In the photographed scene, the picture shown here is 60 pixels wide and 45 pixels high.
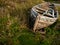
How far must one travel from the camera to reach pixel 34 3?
19438mm

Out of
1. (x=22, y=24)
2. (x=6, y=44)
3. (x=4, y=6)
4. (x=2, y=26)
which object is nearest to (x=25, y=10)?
(x=4, y=6)

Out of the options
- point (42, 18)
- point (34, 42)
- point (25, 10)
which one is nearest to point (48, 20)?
point (42, 18)

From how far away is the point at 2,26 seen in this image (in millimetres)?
13562

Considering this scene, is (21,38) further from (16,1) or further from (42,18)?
(16,1)

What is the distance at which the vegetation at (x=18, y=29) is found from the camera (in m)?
12.9

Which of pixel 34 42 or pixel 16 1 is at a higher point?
pixel 16 1

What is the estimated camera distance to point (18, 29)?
13.9 meters

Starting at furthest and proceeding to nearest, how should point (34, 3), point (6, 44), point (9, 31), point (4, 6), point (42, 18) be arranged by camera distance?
1. point (34, 3)
2. point (4, 6)
3. point (42, 18)
4. point (9, 31)
5. point (6, 44)

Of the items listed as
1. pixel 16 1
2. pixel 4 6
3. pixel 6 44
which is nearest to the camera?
pixel 6 44

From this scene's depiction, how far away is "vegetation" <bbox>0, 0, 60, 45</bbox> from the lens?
1292 cm

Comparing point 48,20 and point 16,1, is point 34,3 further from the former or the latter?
point 48,20

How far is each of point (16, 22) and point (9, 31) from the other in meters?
1.07

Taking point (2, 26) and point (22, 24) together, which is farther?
point (22, 24)

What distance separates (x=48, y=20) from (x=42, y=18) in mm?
570
